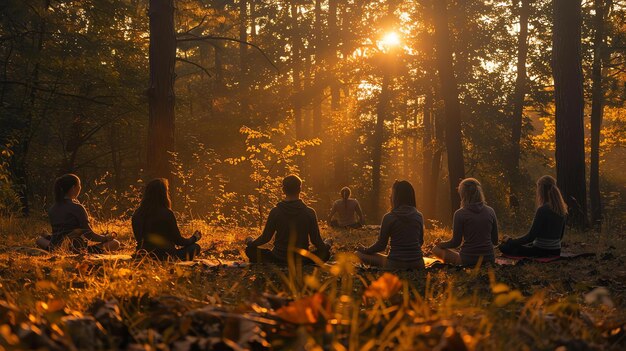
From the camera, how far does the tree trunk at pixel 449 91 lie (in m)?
19.6

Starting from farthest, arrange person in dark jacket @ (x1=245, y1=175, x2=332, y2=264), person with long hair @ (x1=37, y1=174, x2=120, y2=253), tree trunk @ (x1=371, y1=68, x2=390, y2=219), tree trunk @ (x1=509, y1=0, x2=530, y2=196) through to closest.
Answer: tree trunk @ (x1=371, y1=68, x2=390, y2=219) < tree trunk @ (x1=509, y1=0, x2=530, y2=196) < person with long hair @ (x1=37, y1=174, x2=120, y2=253) < person in dark jacket @ (x1=245, y1=175, x2=332, y2=264)

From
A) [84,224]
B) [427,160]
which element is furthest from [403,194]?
[427,160]

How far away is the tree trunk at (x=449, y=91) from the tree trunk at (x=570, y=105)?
3.69 m

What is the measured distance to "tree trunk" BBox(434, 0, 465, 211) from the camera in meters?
19.6

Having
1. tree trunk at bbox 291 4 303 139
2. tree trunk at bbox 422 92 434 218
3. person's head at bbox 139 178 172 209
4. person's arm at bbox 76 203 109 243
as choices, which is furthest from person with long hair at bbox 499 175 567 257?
tree trunk at bbox 291 4 303 139

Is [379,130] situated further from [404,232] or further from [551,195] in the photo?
[404,232]

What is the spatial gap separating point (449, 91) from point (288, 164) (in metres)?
5.70

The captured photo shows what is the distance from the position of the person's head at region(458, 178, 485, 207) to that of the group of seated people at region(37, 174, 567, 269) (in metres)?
0.02

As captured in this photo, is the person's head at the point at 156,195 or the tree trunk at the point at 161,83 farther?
the tree trunk at the point at 161,83

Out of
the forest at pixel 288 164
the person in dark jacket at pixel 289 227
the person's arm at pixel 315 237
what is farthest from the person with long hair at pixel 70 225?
the person's arm at pixel 315 237

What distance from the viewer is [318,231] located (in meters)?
9.27

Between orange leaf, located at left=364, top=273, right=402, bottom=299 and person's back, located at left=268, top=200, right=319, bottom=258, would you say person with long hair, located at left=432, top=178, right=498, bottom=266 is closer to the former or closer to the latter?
person's back, located at left=268, top=200, right=319, bottom=258

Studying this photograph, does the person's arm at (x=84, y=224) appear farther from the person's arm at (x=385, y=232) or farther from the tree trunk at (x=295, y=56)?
the tree trunk at (x=295, y=56)

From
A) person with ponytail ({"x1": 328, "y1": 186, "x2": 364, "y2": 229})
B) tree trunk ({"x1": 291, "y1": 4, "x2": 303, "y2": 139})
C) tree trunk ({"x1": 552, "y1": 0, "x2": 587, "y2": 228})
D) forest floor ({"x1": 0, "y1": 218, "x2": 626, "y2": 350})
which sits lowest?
person with ponytail ({"x1": 328, "y1": 186, "x2": 364, "y2": 229})
